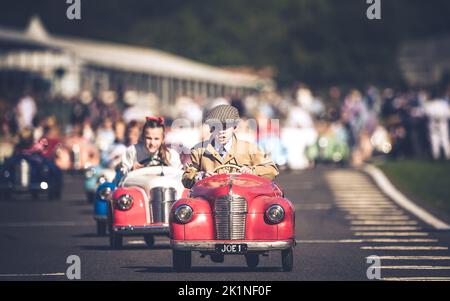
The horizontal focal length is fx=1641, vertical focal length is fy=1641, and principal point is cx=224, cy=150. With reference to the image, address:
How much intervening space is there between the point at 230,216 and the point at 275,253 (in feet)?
8.81

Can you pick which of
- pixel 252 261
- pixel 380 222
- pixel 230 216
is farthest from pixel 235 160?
pixel 380 222

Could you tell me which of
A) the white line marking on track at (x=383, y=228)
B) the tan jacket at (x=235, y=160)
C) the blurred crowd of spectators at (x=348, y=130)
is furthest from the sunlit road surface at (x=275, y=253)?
the blurred crowd of spectators at (x=348, y=130)

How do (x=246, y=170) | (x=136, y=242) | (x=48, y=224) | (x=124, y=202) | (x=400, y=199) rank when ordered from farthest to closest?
(x=400, y=199)
(x=48, y=224)
(x=136, y=242)
(x=124, y=202)
(x=246, y=170)

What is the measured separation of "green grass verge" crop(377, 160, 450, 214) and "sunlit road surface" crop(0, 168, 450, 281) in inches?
38.1

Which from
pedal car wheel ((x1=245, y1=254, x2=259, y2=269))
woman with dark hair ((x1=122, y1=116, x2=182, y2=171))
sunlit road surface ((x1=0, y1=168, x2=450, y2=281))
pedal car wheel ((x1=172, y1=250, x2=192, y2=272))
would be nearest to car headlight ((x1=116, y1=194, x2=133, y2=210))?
sunlit road surface ((x1=0, y1=168, x2=450, y2=281))

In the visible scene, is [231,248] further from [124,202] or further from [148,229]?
[124,202]

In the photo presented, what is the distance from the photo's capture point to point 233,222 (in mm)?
14906

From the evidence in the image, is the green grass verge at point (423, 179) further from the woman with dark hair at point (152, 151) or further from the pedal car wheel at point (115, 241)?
the pedal car wheel at point (115, 241)

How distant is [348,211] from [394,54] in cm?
10152

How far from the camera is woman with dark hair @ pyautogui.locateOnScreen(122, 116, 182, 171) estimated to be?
742 inches

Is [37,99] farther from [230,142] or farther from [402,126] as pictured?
[230,142]

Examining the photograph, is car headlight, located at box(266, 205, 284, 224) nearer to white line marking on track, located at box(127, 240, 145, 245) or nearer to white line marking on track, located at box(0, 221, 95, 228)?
white line marking on track, located at box(127, 240, 145, 245)
